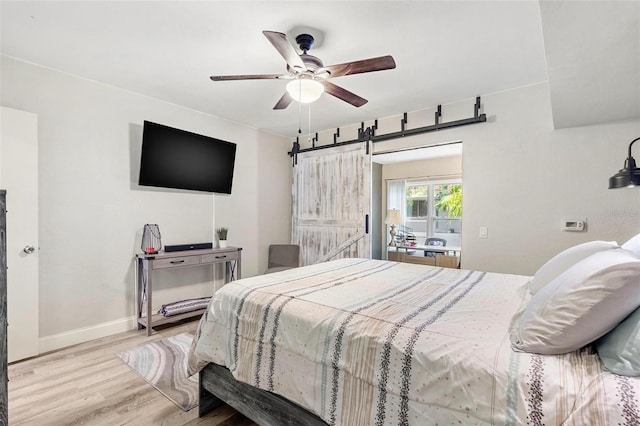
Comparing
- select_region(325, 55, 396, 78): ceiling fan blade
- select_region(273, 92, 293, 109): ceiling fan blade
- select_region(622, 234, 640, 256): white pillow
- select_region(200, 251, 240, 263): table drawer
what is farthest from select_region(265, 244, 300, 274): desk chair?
select_region(622, 234, 640, 256): white pillow

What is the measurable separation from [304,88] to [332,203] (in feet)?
7.88

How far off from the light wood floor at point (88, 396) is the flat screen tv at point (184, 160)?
1779 millimetres

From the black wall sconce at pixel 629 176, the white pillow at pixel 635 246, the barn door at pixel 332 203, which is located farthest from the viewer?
the barn door at pixel 332 203

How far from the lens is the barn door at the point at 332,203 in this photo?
4.19m

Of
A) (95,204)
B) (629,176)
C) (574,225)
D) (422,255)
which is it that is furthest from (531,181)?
(95,204)

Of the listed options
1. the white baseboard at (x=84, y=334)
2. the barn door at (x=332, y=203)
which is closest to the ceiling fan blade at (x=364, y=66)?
the barn door at (x=332, y=203)

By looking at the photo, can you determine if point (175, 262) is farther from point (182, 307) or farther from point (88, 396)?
point (88, 396)

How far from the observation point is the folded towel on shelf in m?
3.27

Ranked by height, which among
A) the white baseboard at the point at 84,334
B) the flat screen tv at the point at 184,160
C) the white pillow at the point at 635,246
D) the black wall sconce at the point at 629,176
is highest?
the flat screen tv at the point at 184,160

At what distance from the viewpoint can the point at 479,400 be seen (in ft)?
3.11

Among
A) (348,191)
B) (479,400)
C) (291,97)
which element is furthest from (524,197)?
(479,400)

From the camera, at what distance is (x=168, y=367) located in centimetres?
243

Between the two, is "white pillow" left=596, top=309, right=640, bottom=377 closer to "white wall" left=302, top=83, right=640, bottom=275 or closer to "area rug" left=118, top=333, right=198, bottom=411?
"area rug" left=118, top=333, right=198, bottom=411

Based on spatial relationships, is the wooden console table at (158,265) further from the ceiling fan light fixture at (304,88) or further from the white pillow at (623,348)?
the white pillow at (623,348)
